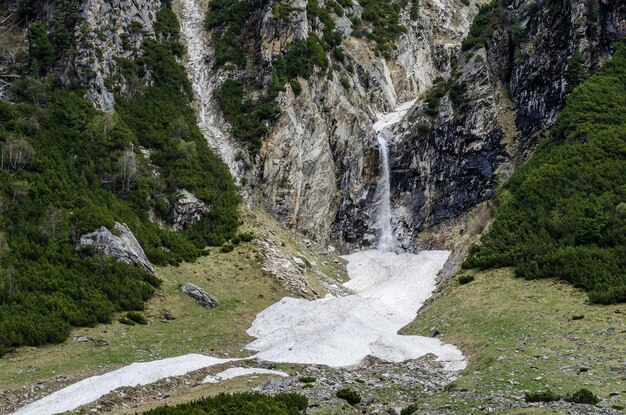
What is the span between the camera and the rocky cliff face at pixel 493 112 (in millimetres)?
66688

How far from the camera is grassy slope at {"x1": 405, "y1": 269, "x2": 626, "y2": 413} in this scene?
23.3 m

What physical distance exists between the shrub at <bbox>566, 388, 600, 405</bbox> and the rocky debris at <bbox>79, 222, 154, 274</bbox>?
3384 cm

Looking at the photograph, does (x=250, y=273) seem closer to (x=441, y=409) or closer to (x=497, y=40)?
(x=441, y=409)

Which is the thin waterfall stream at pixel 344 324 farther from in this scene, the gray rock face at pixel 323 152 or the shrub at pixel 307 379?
the shrub at pixel 307 379

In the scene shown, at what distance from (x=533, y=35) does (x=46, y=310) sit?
6415 cm

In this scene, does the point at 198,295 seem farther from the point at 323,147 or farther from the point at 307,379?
the point at 323,147

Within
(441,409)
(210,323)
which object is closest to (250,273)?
(210,323)

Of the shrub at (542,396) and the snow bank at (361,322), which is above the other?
the shrub at (542,396)

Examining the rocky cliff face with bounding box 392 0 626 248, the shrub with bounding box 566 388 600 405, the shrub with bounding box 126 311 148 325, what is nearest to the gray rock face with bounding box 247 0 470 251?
the rocky cliff face with bounding box 392 0 626 248

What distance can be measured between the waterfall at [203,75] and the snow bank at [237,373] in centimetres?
3886

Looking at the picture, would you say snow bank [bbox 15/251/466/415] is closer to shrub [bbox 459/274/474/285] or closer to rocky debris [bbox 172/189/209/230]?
shrub [bbox 459/274/474/285]

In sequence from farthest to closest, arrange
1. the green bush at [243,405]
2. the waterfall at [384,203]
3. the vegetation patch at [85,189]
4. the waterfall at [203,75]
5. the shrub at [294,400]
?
the waterfall at [384,203]
the waterfall at [203,75]
the vegetation patch at [85,189]
the shrub at [294,400]
the green bush at [243,405]

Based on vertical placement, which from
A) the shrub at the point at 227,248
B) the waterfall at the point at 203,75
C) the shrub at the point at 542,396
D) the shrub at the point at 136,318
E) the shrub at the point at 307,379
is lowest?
the shrub at the point at 542,396

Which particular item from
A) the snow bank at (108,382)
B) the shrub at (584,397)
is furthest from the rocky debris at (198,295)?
the shrub at (584,397)
